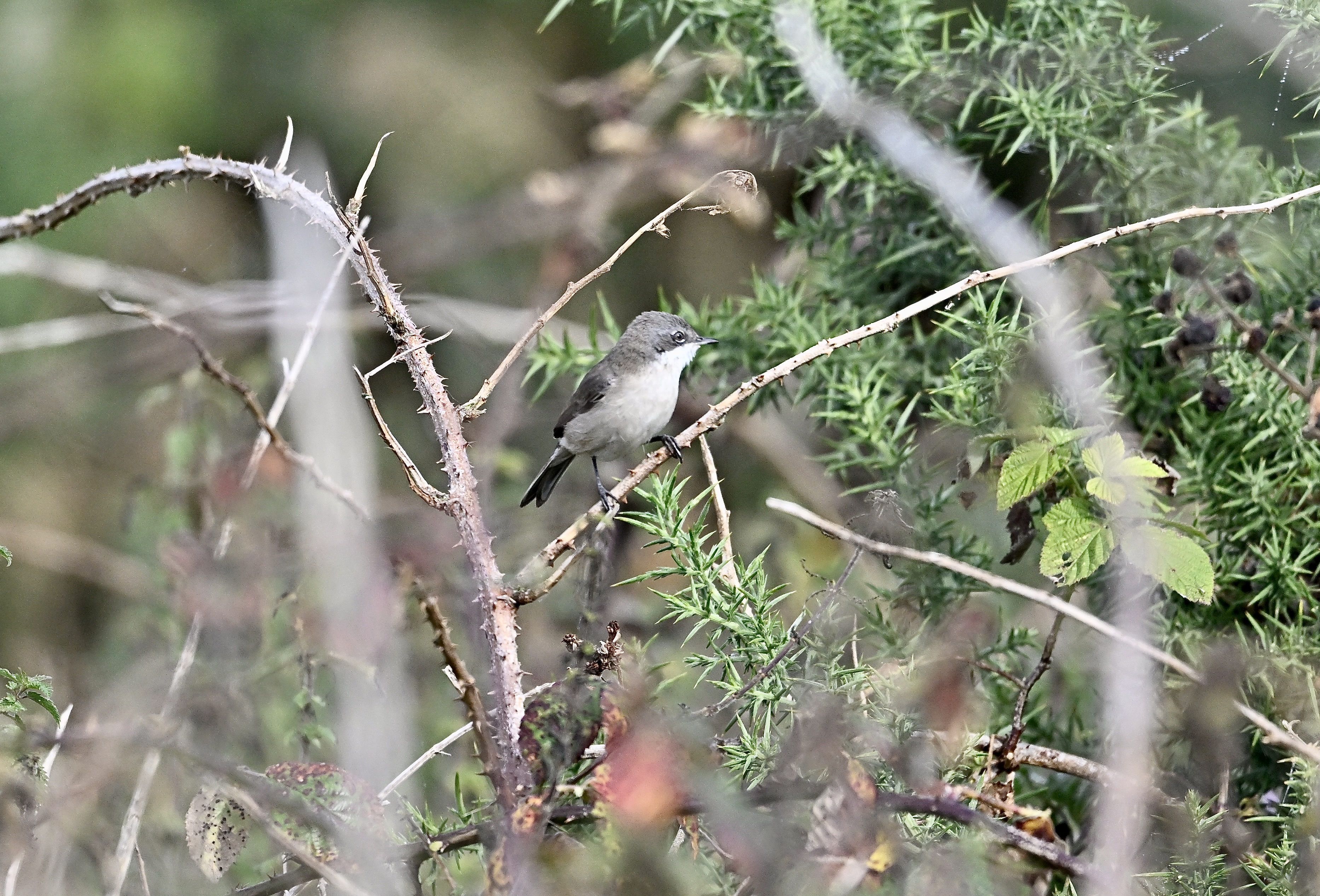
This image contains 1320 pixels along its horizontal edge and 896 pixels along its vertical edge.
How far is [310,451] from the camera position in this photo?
2.90 m

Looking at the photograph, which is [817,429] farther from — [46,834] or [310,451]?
[46,834]

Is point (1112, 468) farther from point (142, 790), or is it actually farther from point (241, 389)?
point (142, 790)

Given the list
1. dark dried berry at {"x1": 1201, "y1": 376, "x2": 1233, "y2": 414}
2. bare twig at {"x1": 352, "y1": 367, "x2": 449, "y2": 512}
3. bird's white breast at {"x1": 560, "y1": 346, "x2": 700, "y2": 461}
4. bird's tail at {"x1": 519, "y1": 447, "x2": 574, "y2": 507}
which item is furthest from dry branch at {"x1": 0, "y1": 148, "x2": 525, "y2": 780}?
bird's tail at {"x1": 519, "y1": 447, "x2": 574, "y2": 507}

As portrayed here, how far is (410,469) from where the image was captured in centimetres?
146

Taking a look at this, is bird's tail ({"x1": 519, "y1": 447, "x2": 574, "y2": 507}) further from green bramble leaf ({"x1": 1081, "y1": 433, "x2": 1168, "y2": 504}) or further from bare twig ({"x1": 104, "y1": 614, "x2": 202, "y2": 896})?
green bramble leaf ({"x1": 1081, "y1": 433, "x2": 1168, "y2": 504})

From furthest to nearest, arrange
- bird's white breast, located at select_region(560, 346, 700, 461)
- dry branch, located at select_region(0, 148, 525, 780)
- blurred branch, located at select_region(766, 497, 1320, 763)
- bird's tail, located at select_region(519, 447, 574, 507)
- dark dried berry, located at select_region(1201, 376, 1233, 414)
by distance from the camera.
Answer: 1. bird's tail, located at select_region(519, 447, 574, 507)
2. bird's white breast, located at select_region(560, 346, 700, 461)
3. dark dried berry, located at select_region(1201, 376, 1233, 414)
4. dry branch, located at select_region(0, 148, 525, 780)
5. blurred branch, located at select_region(766, 497, 1320, 763)

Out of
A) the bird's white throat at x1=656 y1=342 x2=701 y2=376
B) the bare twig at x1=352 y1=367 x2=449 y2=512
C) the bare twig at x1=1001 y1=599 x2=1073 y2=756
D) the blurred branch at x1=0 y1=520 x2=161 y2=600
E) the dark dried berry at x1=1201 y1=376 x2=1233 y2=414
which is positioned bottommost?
the blurred branch at x1=0 y1=520 x2=161 y2=600

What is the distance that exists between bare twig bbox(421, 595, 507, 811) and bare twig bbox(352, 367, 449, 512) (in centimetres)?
13

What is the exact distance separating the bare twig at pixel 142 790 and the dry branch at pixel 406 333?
0.49m

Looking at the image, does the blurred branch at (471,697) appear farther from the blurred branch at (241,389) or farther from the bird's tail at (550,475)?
the bird's tail at (550,475)

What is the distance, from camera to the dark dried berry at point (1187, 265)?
1970 mm

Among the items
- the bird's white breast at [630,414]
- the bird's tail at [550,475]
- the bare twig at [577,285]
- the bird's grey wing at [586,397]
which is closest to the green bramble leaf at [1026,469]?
the bare twig at [577,285]

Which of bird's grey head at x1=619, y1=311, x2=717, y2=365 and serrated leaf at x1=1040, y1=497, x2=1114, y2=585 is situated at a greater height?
serrated leaf at x1=1040, y1=497, x2=1114, y2=585

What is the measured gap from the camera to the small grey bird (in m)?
3.31
